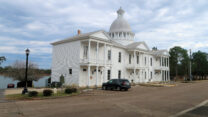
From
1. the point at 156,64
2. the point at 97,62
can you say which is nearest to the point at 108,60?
the point at 97,62

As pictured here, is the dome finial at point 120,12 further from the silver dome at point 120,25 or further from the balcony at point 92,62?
the balcony at point 92,62

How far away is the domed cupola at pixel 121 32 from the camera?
3781 centimetres

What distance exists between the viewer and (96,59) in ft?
78.9

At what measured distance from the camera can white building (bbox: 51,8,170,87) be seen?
23828mm

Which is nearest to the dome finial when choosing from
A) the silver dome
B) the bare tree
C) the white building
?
the silver dome

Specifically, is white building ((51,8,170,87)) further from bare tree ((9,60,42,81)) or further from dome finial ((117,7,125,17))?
bare tree ((9,60,42,81))

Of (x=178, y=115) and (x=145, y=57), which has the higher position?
(x=145, y=57)

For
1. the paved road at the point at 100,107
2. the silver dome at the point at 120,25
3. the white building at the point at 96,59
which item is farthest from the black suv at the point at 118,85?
the silver dome at the point at 120,25

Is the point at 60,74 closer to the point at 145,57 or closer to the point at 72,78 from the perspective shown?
the point at 72,78

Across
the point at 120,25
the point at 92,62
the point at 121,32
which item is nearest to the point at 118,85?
the point at 92,62

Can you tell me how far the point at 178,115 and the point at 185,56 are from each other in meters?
49.8

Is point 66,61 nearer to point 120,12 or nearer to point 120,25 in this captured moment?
point 120,25

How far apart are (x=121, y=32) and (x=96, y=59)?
16291 millimetres

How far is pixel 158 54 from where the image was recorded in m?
Answer: 41.2
